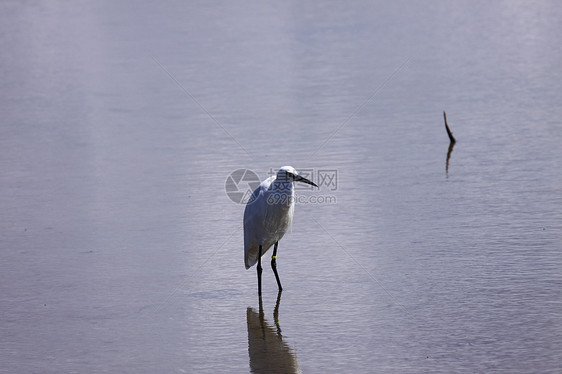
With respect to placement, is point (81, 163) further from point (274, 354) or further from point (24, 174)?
point (274, 354)

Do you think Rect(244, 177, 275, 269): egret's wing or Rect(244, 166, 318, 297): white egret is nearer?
Rect(244, 166, 318, 297): white egret

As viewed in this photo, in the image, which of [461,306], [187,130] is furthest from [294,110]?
[461,306]

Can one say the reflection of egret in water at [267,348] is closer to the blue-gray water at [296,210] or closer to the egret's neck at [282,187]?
the blue-gray water at [296,210]

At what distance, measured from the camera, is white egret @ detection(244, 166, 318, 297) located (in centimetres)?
807

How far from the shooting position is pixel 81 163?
13383mm

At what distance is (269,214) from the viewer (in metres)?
8.16

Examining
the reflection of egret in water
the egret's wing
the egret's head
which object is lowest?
the reflection of egret in water

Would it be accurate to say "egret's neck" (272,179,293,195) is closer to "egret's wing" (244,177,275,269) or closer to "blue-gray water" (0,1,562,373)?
"egret's wing" (244,177,275,269)

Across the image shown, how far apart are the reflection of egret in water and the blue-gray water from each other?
3 centimetres

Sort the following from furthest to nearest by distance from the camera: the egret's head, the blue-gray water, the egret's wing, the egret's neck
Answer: the egret's wing → the egret's neck → the egret's head → the blue-gray water

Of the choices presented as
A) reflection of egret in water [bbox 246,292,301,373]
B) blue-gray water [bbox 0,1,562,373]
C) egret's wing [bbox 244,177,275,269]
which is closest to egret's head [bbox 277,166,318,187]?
egret's wing [bbox 244,177,275,269]

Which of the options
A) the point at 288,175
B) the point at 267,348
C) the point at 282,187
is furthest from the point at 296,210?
the point at 267,348

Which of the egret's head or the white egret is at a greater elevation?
the egret's head

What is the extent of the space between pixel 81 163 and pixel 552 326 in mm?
8435
